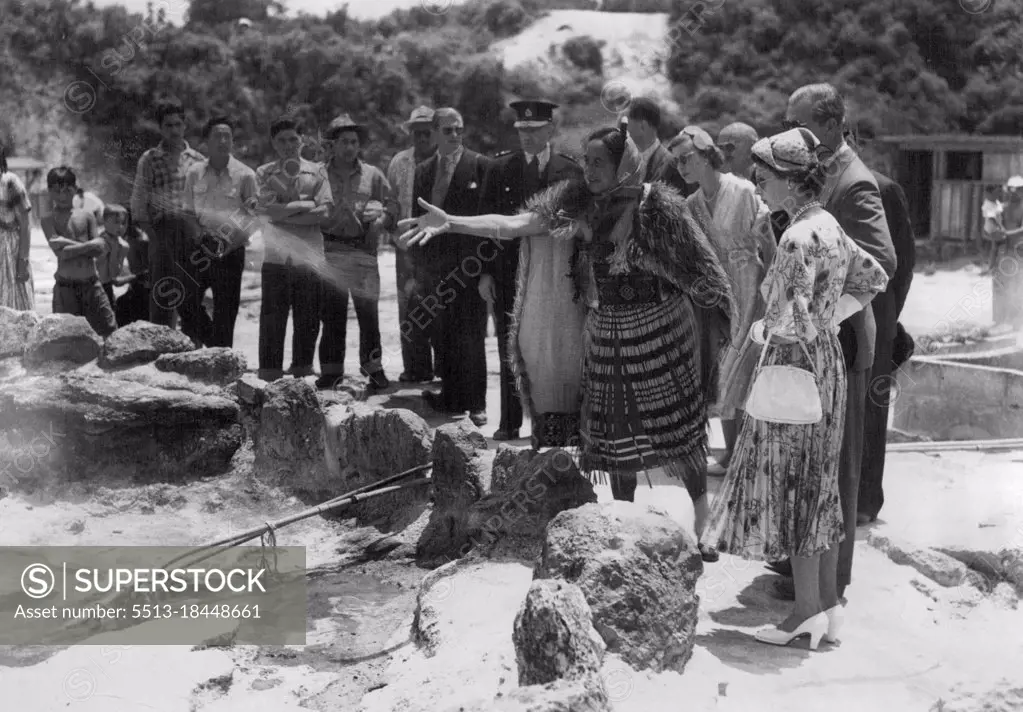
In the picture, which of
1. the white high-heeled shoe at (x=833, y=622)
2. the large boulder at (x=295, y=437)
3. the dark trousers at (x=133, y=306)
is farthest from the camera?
the dark trousers at (x=133, y=306)

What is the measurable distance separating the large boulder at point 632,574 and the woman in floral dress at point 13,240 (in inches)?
252

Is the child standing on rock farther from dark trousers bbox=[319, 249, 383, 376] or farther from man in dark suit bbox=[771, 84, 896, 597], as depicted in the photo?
man in dark suit bbox=[771, 84, 896, 597]

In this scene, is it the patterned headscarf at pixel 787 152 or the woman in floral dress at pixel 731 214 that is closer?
the patterned headscarf at pixel 787 152

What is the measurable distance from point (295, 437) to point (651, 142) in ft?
9.20

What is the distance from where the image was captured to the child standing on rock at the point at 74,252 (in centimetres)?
894

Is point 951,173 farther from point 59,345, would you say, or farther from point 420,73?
point 59,345

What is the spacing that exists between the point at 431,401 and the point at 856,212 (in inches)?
158

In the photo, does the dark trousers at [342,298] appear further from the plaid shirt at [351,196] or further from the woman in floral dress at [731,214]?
the woman in floral dress at [731,214]

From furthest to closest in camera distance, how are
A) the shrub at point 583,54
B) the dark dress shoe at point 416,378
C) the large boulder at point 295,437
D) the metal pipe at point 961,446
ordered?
1. the shrub at point 583,54
2. the dark dress shoe at point 416,378
3. the large boulder at point 295,437
4. the metal pipe at point 961,446

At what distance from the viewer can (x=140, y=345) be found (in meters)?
7.85

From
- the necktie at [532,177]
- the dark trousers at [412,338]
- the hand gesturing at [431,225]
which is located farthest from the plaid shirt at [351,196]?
the hand gesturing at [431,225]

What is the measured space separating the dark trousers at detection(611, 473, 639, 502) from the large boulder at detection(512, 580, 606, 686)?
56.4 inches

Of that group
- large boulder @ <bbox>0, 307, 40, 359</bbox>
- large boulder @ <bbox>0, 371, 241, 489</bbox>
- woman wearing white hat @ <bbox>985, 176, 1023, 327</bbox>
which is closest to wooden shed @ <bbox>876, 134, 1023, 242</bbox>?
woman wearing white hat @ <bbox>985, 176, 1023, 327</bbox>

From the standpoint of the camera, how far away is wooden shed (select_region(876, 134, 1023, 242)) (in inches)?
829
